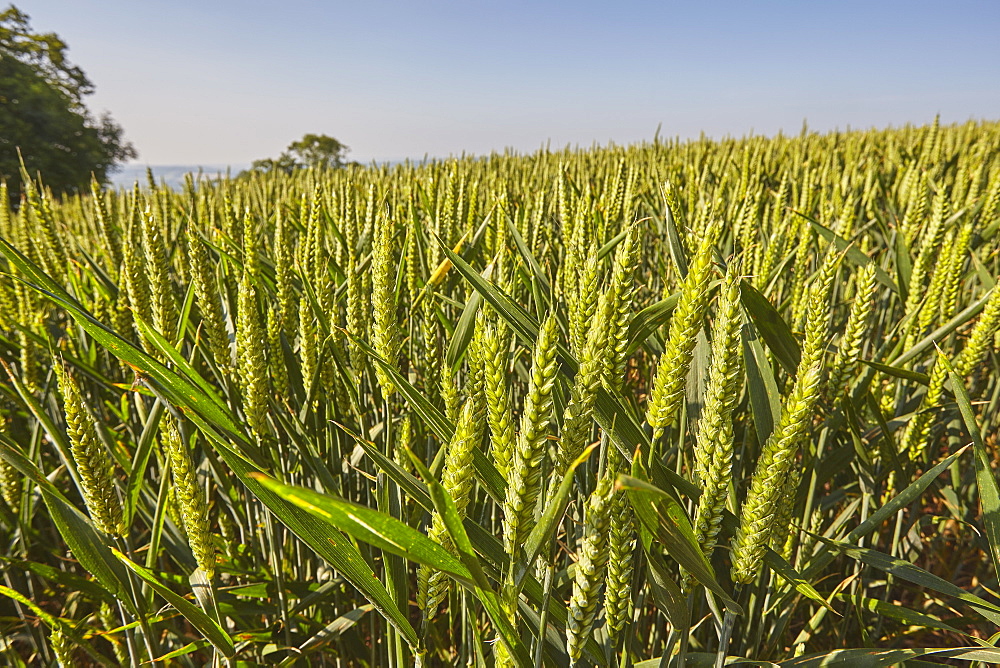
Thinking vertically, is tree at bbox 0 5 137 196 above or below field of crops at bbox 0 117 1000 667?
above

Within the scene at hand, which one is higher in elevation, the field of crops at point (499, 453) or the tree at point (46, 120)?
the tree at point (46, 120)

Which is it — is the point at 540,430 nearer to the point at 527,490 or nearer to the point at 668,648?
the point at 527,490

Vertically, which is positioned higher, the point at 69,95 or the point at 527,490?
the point at 69,95

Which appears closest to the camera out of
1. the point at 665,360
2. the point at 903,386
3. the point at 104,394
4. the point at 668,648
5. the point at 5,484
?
the point at 665,360

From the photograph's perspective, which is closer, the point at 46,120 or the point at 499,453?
the point at 499,453

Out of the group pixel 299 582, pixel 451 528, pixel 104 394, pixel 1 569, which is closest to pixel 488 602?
pixel 451 528

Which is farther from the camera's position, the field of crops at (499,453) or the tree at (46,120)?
the tree at (46,120)

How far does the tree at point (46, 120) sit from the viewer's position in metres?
18.0

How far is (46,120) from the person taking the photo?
19.0 metres

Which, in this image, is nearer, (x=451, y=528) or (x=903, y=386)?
(x=451, y=528)

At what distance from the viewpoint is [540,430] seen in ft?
1.41

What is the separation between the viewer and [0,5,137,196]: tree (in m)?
18.0

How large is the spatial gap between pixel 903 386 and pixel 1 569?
6.73 feet

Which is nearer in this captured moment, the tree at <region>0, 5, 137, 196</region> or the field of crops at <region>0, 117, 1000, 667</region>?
the field of crops at <region>0, 117, 1000, 667</region>
